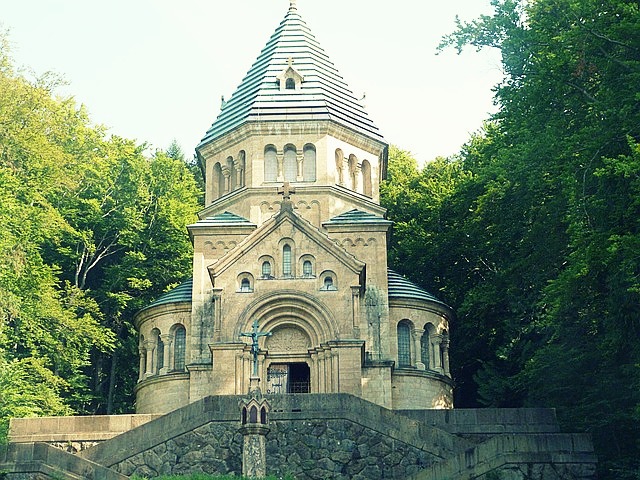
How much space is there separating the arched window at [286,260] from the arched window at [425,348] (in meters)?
5.87

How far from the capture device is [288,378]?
120ft

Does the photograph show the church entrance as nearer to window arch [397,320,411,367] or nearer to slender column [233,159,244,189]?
window arch [397,320,411,367]

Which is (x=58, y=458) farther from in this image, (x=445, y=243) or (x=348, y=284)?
(x=445, y=243)

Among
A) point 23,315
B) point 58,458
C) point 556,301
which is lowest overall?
point 58,458

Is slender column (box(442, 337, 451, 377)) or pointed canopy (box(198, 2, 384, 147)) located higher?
pointed canopy (box(198, 2, 384, 147))

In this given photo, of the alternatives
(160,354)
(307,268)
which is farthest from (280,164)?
(160,354)

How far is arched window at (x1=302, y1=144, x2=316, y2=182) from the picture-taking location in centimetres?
4100

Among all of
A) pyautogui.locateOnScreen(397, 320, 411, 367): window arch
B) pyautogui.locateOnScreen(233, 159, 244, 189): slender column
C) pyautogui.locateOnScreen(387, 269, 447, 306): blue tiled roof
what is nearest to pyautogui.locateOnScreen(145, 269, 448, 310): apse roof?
pyautogui.locateOnScreen(387, 269, 447, 306): blue tiled roof

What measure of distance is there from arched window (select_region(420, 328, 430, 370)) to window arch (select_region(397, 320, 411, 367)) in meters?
0.54

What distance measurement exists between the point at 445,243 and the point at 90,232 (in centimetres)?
1565

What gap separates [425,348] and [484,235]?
6.37 m

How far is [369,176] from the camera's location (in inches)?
1666

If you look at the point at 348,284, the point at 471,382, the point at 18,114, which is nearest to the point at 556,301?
the point at 348,284

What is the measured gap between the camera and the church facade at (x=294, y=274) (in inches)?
1421
